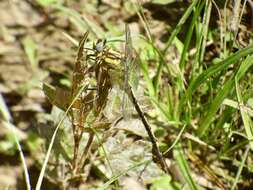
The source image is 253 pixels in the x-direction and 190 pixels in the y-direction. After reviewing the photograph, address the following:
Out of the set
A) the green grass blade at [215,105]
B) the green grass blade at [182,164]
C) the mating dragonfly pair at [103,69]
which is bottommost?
the green grass blade at [182,164]

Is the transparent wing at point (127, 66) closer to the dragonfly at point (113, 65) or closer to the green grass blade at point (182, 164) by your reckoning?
the dragonfly at point (113, 65)

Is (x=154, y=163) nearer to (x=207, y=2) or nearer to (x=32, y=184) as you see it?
(x=32, y=184)

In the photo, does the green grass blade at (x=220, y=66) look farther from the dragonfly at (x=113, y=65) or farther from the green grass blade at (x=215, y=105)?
the dragonfly at (x=113, y=65)

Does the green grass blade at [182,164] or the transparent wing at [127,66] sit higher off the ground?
the transparent wing at [127,66]

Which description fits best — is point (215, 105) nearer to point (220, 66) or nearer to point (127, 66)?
point (220, 66)

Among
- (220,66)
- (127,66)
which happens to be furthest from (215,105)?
(127,66)

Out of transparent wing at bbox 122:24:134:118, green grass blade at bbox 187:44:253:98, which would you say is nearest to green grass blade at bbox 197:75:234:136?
green grass blade at bbox 187:44:253:98

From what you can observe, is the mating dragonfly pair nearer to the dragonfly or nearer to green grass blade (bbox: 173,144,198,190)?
the dragonfly

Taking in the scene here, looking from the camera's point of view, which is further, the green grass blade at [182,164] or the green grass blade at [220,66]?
the green grass blade at [182,164]

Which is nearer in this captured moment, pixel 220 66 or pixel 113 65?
pixel 113 65

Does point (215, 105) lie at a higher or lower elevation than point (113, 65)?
lower

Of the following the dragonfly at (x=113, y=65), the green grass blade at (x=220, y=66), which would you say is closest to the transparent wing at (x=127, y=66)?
the dragonfly at (x=113, y=65)
